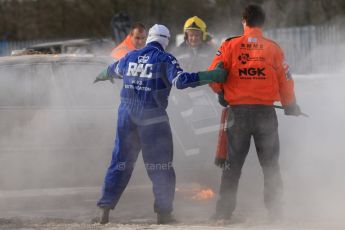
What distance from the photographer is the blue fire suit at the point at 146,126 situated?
700 cm

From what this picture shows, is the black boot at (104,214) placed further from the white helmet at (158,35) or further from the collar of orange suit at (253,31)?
the collar of orange suit at (253,31)

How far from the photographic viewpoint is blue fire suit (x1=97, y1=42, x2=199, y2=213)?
700 cm

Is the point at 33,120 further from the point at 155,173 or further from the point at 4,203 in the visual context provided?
the point at 155,173

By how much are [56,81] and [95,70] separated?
1.42ft

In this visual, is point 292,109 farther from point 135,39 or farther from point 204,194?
point 135,39

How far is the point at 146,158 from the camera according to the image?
23.4 feet

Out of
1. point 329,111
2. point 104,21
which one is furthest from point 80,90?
point 104,21

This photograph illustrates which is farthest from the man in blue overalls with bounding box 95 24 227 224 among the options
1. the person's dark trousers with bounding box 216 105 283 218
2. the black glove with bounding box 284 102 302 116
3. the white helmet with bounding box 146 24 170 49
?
the black glove with bounding box 284 102 302 116

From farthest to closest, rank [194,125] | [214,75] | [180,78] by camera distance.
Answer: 1. [194,125]
2. [214,75]
3. [180,78]

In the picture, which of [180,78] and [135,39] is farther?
[135,39]

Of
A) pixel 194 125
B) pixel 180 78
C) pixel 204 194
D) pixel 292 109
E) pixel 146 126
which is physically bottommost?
pixel 204 194

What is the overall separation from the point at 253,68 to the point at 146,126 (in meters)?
1.06

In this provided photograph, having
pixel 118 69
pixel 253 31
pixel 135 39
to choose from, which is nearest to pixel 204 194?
pixel 135 39

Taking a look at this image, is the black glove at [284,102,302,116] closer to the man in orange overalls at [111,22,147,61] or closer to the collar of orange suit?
the collar of orange suit
